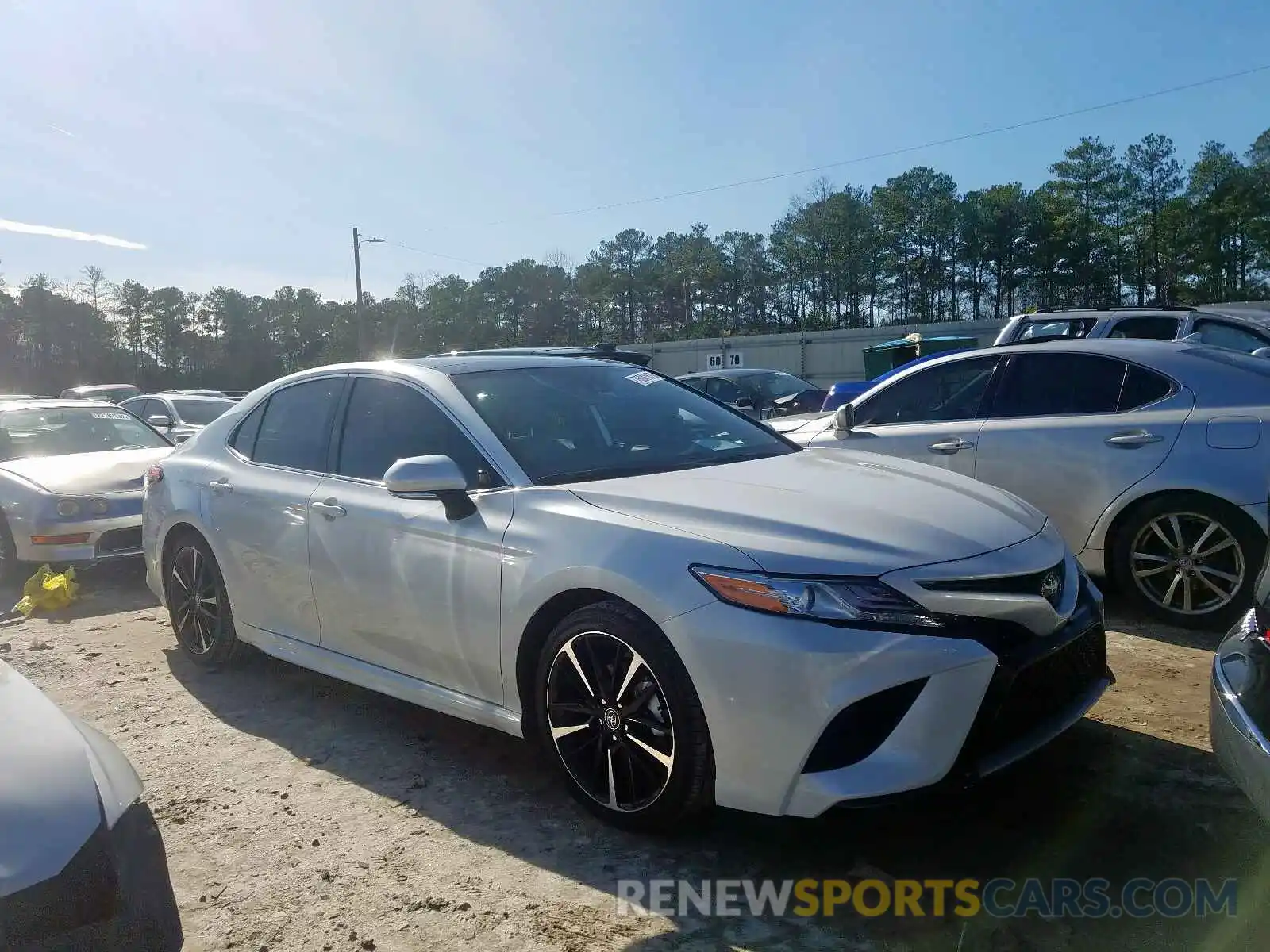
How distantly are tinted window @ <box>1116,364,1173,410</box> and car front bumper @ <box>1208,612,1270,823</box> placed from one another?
262 cm

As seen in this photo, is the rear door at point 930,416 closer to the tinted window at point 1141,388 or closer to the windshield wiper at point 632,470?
the tinted window at point 1141,388

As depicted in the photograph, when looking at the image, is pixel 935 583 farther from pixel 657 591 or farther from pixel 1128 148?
pixel 1128 148

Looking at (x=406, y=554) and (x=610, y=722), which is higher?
(x=406, y=554)

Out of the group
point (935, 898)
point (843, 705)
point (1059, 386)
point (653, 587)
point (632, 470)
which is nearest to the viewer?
point (843, 705)

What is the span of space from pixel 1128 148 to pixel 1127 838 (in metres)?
66.8

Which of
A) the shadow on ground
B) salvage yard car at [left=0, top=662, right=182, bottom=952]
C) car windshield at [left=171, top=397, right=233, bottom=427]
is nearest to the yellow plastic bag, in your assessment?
the shadow on ground

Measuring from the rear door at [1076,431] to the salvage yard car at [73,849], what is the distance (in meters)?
4.47

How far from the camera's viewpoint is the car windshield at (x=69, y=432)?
793cm

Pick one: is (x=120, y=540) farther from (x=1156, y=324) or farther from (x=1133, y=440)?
(x=1156, y=324)

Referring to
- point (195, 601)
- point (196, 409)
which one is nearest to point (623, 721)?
point (195, 601)

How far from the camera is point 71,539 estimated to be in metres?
6.83

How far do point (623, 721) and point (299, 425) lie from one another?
7.74ft

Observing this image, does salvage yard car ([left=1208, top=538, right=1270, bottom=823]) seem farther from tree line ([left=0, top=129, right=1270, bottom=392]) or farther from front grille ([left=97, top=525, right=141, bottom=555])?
tree line ([left=0, top=129, right=1270, bottom=392])

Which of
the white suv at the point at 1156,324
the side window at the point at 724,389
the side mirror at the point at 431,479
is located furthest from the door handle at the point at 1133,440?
the side window at the point at 724,389
